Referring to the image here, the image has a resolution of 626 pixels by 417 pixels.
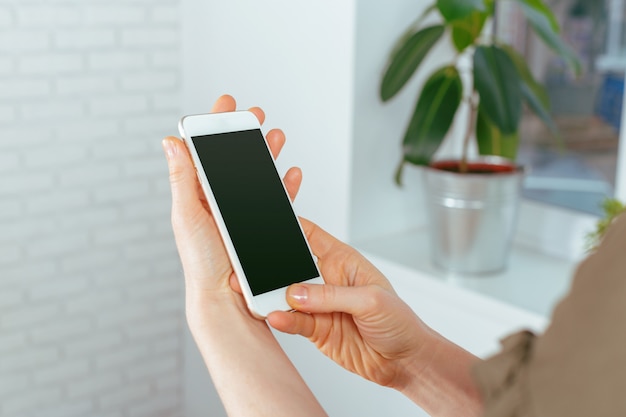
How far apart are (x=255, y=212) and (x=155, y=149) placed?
1464mm

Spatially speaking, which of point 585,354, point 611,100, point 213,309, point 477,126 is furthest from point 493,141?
point 585,354

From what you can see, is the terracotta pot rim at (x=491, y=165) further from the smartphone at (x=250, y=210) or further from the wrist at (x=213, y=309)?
the wrist at (x=213, y=309)

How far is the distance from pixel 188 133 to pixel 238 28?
4.02 feet

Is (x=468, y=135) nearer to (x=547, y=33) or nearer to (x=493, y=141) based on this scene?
(x=493, y=141)

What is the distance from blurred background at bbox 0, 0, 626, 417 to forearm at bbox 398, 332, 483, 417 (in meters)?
0.67

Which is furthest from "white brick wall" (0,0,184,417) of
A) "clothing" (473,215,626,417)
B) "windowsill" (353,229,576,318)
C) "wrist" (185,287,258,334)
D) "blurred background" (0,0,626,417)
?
"clothing" (473,215,626,417)

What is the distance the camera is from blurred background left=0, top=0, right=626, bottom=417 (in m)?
1.86

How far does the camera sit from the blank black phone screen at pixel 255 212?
3.01 ft

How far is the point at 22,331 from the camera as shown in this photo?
7.26ft

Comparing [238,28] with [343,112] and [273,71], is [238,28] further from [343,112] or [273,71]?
[343,112]

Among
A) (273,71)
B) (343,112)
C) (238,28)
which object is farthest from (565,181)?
(238,28)

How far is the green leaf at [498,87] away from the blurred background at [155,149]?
0.27 metres

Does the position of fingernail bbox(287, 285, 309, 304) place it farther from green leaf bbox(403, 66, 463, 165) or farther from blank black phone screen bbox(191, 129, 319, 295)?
green leaf bbox(403, 66, 463, 165)

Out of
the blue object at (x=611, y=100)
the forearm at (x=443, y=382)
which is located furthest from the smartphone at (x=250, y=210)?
the blue object at (x=611, y=100)
